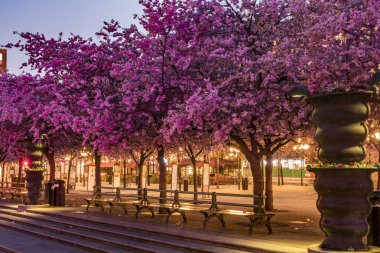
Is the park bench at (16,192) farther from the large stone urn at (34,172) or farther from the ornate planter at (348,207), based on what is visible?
the ornate planter at (348,207)

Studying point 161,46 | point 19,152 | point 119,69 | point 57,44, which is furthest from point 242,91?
point 19,152

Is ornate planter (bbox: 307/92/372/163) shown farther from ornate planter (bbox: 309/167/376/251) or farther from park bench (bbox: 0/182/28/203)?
park bench (bbox: 0/182/28/203)

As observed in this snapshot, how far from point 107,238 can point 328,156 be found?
7.74m

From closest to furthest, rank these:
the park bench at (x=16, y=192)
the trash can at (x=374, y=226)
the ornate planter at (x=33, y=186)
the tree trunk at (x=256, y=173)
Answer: the trash can at (x=374, y=226), the tree trunk at (x=256, y=173), the ornate planter at (x=33, y=186), the park bench at (x=16, y=192)

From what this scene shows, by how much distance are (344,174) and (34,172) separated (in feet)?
61.4

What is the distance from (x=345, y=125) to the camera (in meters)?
9.81

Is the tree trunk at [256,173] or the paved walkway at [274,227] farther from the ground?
the tree trunk at [256,173]

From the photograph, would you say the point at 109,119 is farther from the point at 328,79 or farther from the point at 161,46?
the point at 328,79

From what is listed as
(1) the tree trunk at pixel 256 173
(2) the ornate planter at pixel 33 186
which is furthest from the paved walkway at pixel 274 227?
(2) the ornate planter at pixel 33 186

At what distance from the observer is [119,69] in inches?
725

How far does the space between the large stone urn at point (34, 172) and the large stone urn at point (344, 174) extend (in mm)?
17861

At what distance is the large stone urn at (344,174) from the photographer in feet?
31.7

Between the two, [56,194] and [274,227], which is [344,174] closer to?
[274,227]

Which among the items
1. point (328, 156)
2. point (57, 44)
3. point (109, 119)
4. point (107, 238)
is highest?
point (57, 44)
